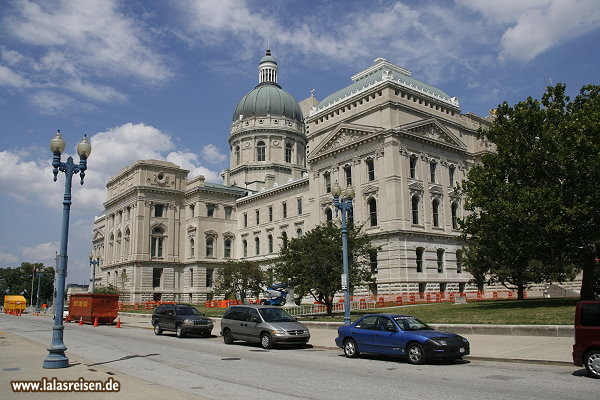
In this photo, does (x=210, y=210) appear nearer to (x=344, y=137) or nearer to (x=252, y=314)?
(x=344, y=137)

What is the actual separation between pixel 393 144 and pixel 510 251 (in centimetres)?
2253

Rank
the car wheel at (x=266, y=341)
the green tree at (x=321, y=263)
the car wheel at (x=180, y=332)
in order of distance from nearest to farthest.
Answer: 1. the car wheel at (x=266, y=341)
2. the car wheel at (x=180, y=332)
3. the green tree at (x=321, y=263)

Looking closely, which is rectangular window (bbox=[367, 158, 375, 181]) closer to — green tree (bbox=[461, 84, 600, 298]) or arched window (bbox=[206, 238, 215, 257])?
green tree (bbox=[461, 84, 600, 298])

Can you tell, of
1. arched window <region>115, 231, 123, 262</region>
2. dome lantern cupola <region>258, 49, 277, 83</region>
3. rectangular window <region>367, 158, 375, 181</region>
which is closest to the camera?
rectangular window <region>367, 158, 375, 181</region>

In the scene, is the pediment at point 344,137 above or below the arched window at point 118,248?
above

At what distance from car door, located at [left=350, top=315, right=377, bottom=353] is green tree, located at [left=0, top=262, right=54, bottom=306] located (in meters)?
130

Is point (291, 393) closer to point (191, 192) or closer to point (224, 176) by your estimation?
point (191, 192)

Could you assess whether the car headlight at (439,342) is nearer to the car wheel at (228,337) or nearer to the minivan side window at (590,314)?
the minivan side window at (590,314)

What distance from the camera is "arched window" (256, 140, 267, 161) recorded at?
9062cm

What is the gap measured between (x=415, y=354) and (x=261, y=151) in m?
77.1

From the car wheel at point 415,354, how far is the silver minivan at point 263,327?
5.84m

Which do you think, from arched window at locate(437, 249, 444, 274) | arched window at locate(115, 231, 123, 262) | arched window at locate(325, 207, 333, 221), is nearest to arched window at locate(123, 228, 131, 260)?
arched window at locate(115, 231, 123, 262)

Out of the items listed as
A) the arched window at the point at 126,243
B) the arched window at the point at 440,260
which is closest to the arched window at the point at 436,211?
the arched window at the point at 440,260

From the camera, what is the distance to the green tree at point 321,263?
3406 cm
